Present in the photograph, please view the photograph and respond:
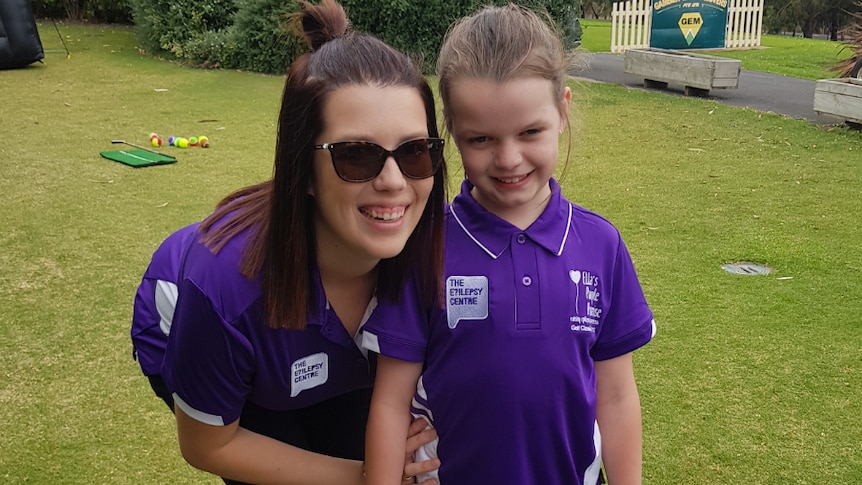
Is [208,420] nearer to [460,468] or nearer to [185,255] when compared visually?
[185,255]

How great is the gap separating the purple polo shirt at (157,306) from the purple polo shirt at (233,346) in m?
0.29

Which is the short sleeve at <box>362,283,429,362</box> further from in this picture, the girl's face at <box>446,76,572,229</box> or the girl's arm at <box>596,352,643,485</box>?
the girl's arm at <box>596,352,643,485</box>

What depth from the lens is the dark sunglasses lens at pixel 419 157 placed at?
1.66 m

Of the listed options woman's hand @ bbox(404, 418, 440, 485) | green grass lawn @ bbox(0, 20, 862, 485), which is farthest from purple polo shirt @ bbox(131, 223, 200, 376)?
green grass lawn @ bbox(0, 20, 862, 485)

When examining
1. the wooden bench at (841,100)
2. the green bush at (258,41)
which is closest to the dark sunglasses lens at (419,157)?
the wooden bench at (841,100)

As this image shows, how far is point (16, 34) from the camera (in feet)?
38.0

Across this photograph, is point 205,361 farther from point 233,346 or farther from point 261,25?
point 261,25

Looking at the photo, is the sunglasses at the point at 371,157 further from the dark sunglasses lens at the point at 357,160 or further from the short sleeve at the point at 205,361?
the short sleeve at the point at 205,361

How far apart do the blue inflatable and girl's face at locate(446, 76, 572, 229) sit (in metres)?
11.7

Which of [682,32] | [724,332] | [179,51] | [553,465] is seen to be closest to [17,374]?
[553,465]

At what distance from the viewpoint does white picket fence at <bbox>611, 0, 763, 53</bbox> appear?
16234mm

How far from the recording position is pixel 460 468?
1.79 metres

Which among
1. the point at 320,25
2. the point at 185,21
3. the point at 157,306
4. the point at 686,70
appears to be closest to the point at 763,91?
the point at 686,70

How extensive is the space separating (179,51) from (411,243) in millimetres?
12720
